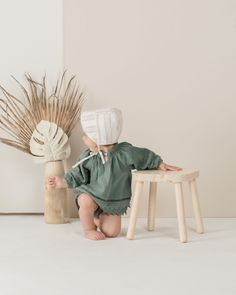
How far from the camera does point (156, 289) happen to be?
1423 millimetres

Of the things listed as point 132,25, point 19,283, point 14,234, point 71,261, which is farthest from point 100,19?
point 19,283

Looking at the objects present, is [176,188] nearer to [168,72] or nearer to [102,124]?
[102,124]

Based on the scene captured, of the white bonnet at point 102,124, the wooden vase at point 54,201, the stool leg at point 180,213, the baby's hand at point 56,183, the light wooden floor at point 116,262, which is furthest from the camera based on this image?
the wooden vase at point 54,201

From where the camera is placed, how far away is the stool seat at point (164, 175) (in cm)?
194

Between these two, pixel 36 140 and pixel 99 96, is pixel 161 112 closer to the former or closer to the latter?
pixel 99 96

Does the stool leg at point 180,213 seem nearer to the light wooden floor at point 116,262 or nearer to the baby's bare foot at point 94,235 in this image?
the light wooden floor at point 116,262

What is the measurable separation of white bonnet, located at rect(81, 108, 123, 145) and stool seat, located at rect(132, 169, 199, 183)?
17cm

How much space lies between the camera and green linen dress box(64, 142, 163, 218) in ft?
6.72

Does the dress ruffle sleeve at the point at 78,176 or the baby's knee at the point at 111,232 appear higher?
the dress ruffle sleeve at the point at 78,176

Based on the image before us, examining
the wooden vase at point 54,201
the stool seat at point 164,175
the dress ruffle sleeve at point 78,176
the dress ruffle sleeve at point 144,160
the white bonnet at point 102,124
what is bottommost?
the wooden vase at point 54,201

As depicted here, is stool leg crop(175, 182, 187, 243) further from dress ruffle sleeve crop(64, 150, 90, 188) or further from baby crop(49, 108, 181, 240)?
dress ruffle sleeve crop(64, 150, 90, 188)

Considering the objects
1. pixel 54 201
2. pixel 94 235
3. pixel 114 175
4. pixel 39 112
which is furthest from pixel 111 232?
pixel 39 112

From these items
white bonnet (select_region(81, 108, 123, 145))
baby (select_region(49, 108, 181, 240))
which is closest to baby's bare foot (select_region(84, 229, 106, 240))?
baby (select_region(49, 108, 181, 240))

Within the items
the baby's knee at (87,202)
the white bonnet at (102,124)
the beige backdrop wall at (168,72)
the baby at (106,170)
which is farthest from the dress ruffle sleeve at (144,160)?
the beige backdrop wall at (168,72)
